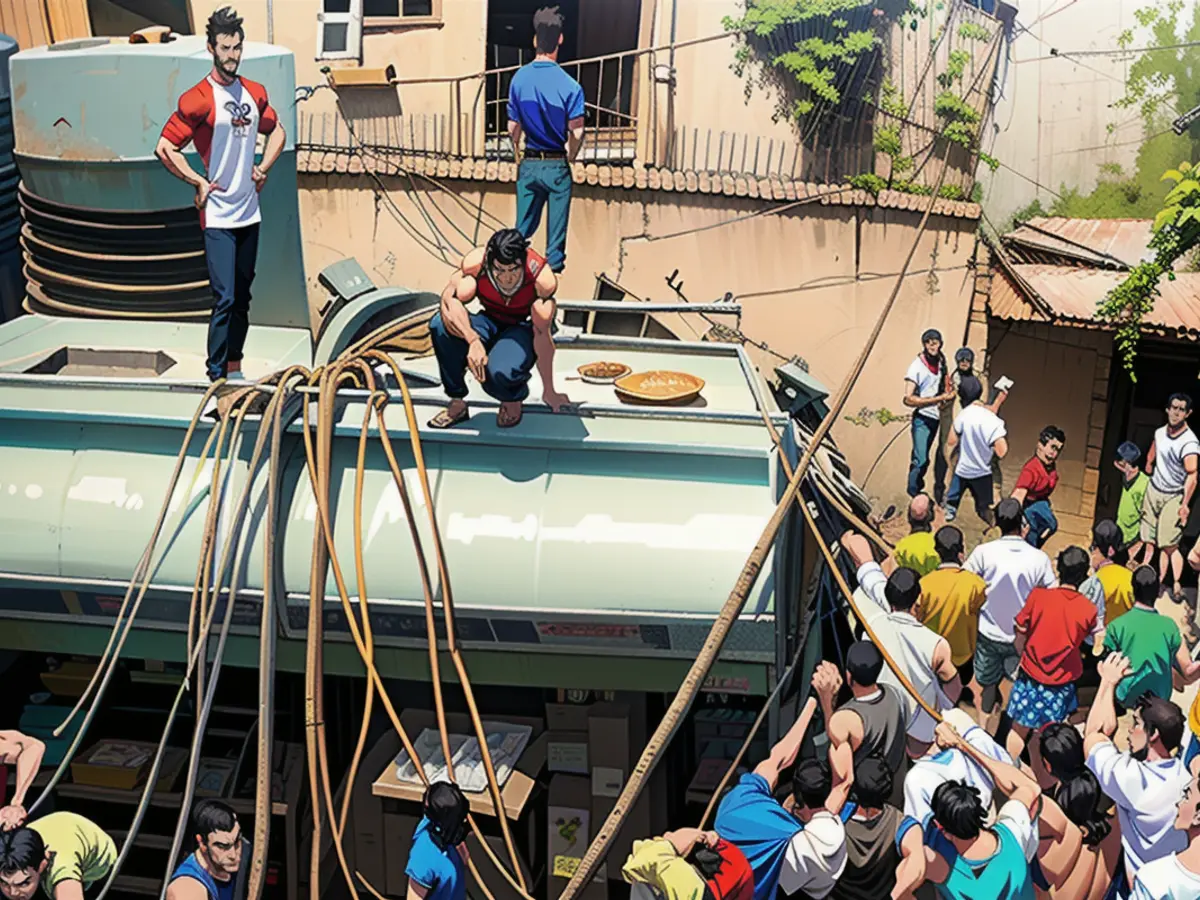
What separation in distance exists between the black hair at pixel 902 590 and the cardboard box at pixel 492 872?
2.22m

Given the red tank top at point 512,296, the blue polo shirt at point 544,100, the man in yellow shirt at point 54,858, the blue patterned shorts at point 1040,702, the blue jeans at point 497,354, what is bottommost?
the blue patterned shorts at point 1040,702

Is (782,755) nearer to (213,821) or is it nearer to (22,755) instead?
(213,821)

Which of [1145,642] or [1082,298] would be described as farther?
[1082,298]

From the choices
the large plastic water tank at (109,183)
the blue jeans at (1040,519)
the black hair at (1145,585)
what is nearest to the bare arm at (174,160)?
the large plastic water tank at (109,183)

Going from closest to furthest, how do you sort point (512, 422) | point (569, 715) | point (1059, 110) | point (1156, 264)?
point (512, 422), point (569, 715), point (1156, 264), point (1059, 110)

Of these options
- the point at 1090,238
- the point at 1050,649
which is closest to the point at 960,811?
the point at 1050,649

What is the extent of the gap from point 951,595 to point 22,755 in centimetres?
481

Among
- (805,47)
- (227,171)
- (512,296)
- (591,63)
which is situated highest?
(805,47)

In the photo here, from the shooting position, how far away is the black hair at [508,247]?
18.1 ft

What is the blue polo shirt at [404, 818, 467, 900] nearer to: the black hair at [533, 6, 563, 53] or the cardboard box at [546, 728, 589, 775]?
the cardboard box at [546, 728, 589, 775]

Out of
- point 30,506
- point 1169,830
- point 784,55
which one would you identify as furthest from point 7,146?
point 1169,830

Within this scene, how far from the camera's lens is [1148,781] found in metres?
5.22

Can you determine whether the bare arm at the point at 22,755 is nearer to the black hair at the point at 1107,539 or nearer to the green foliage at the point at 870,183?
the black hair at the point at 1107,539

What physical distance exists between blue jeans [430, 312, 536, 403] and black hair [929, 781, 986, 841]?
260 centimetres
